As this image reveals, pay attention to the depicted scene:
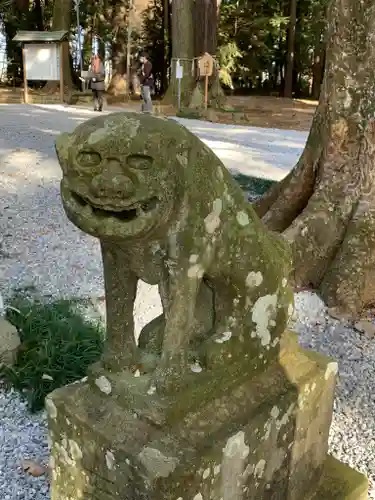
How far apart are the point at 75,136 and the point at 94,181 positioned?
0.15 meters

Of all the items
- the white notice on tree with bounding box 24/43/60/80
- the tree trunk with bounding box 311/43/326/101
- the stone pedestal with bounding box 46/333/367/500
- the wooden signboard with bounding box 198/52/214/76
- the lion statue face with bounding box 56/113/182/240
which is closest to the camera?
the lion statue face with bounding box 56/113/182/240

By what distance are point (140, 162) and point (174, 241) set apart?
26cm

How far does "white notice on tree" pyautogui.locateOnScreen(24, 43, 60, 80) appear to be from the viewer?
1593 centimetres

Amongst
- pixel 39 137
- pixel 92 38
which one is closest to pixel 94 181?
pixel 39 137

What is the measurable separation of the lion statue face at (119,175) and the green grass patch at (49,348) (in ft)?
→ 6.36

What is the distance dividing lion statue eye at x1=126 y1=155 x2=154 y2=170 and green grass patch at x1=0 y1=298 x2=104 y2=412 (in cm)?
206

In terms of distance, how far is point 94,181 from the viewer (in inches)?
60.7

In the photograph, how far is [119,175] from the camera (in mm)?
1543

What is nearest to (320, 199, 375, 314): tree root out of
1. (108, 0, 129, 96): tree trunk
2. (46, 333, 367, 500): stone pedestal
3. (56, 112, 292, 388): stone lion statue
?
(46, 333, 367, 500): stone pedestal

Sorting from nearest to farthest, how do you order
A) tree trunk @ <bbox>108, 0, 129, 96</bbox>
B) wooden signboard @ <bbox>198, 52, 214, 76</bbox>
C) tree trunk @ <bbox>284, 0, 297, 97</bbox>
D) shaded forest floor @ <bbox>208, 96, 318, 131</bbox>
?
wooden signboard @ <bbox>198, 52, 214, 76</bbox>
shaded forest floor @ <bbox>208, 96, 318, 131</bbox>
tree trunk @ <bbox>108, 0, 129, 96</bbox>
tree trunk @ <bbox>284, 0, 297, 97</bbox>

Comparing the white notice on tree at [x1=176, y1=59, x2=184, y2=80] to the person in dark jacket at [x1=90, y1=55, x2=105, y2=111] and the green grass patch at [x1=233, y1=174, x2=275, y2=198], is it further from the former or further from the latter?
the green grass patch at [x1=233, y1=174, x2=275, y2=198]

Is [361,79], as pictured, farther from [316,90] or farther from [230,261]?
[316,90]

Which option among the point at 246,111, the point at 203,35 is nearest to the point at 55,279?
the point at 203,35

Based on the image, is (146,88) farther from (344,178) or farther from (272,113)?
(344,178)
